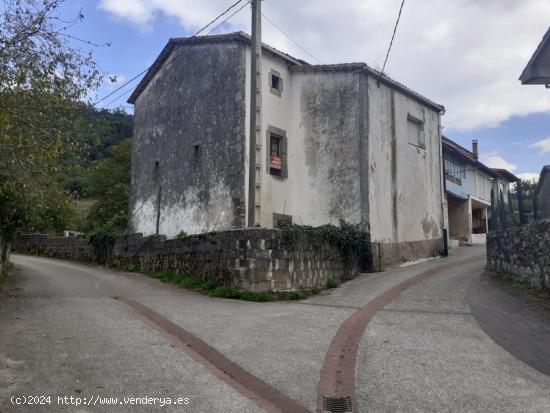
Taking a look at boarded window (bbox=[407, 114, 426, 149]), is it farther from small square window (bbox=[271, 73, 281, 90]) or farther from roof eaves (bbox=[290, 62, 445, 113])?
small square window (bbox=[271, 73, 281, 90])

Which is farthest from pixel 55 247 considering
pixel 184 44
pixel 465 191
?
pixel 465 191

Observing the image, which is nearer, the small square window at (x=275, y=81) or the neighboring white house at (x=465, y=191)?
the small square window at (x=275, y=81)

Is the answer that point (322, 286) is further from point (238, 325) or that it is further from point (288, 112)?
point (288, 112)

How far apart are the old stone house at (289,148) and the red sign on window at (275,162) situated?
0.04 metres

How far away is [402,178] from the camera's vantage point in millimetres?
19781

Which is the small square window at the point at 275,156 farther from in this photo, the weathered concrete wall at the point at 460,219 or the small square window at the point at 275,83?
the weathered concrete wall at the point at 460,219

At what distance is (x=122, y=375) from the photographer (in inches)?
235

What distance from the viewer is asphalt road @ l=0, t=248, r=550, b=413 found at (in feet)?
17.8

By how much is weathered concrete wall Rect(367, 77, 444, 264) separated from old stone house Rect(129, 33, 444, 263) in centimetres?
5

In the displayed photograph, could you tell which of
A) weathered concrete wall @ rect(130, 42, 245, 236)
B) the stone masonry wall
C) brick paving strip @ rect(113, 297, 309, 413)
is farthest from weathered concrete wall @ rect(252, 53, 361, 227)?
brick paving strip @ rect(113, 297, 309, 413)

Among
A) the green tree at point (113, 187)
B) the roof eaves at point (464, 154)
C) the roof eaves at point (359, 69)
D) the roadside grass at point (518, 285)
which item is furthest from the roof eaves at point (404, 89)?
the green tree at point (113, 187)

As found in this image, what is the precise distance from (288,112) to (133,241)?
794 cm

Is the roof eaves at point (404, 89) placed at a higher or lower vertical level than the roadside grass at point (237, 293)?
higher

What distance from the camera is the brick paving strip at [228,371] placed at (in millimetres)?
5309
